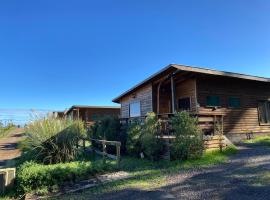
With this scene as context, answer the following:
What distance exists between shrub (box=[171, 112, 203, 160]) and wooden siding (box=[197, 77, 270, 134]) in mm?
4311

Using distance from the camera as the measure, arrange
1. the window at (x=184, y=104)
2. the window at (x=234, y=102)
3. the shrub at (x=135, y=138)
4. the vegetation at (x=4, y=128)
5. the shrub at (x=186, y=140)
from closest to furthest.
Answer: the shrub at (x=186, y=140) < the shrub at (x=135, y=138) < the window at (x=184, y=104) < the window at (x=234, y=102) < the vegetation at (x=4, y=128)

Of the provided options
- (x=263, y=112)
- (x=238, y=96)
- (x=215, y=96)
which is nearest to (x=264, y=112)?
(x=263, y=112)

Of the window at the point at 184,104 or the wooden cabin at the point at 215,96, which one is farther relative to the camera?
the window at the point at 184,104

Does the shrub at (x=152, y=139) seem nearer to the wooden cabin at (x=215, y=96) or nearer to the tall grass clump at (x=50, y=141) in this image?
the tall grass clump at (x=50, y=141)

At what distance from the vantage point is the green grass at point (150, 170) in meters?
5.63

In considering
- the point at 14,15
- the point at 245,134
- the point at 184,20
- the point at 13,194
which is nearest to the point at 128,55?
the point at 184,20

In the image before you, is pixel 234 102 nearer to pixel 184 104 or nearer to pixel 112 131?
pixel 184 104

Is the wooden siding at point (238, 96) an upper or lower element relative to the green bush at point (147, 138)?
upper

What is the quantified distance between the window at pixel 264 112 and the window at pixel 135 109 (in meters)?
7.60

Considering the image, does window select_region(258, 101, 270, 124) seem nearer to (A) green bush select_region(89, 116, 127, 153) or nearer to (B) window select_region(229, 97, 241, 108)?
(B) window select_region(229, 97, 241, 108)

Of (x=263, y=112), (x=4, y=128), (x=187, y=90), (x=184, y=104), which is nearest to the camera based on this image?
(x=187, y=90)

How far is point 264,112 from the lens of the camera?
1498 cm

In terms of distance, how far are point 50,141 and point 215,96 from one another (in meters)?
8.90

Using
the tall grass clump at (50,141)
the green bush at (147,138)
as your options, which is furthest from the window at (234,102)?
the tall grass clump at (50,141)
